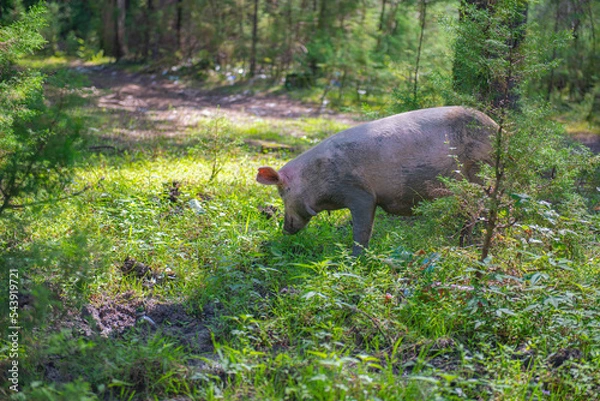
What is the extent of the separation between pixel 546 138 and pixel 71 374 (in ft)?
9.81

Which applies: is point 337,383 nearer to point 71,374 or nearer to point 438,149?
point 71,374

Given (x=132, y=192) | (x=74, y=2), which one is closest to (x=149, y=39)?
(x=74, y=2)

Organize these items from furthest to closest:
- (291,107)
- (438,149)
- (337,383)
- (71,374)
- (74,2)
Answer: (74,2)
(291,107)
(438,149)
(71,374)
(337,383)

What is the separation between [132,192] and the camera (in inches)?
234

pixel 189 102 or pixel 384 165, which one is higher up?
pixel 384 165

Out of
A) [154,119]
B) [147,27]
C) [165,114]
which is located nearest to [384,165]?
[154,119]

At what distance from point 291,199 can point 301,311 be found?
1.60 meters

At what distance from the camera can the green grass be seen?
307cm

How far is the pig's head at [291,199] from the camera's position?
5199 mm

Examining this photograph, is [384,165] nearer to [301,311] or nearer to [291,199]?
[291,199]

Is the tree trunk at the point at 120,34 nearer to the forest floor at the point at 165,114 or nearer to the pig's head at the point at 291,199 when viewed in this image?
the forest floor at the point at 165,114

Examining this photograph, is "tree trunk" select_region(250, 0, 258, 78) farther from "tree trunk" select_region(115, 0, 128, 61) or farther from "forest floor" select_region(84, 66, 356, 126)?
"tree trunk" select_region(115, 0, 128, 61)

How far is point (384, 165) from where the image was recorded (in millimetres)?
5035

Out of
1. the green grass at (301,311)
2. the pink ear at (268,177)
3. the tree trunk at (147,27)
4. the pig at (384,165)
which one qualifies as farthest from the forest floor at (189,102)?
the green grass at (301,311)
